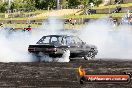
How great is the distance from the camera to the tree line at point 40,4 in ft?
304

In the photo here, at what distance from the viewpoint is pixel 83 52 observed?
25.7 meters

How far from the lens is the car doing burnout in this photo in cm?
2348

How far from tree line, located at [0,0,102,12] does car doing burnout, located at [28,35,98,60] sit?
60.5 metres

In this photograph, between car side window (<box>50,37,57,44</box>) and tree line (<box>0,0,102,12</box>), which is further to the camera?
tree line (<box>0,0,102,12</box>)

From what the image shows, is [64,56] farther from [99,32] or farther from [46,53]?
[99,32]

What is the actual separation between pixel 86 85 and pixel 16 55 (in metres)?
Answer: 11.8

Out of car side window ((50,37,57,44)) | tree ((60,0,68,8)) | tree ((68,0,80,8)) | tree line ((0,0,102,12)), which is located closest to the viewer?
car side window ((50,37,57,44))

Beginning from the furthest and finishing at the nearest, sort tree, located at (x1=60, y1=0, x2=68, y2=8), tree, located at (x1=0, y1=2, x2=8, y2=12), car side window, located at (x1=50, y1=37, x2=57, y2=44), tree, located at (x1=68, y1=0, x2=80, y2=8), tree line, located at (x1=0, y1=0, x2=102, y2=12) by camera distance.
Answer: tree, located at (x1=0, y1=2, x2=8, y2=12) < tree, located at (x1=60, y1=0, x2=68, y2=8) < tree, located at (x1=68, y1=0, x2=80, y2=8) < tree line, located at (x1=0, y1=0, x2=102, y2=12) < car side window, located at (x1=50, y1=37, x2=57, y2=44)

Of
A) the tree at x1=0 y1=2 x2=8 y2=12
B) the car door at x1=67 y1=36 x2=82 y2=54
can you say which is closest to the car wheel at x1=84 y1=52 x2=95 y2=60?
the car door at x1=67 y1=36 x2=82 y2=54

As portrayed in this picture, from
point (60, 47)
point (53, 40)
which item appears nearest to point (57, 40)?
point (53, 40)

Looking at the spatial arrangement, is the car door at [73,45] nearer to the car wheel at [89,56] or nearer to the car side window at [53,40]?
the car side window at [53,40]

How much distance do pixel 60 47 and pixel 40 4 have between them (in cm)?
7908

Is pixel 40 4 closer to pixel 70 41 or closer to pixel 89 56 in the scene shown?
pixel 89 56

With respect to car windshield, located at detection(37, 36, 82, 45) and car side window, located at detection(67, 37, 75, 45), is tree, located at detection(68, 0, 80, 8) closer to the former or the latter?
car side window, located at detection(67, 37, 75, 45)
